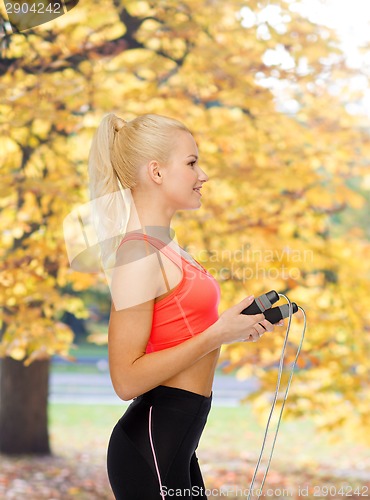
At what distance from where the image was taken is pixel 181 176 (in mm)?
1154

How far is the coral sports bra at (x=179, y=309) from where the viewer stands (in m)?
1.10

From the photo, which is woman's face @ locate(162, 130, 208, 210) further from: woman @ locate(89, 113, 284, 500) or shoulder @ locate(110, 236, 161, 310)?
shoulder @ locate(110, 236, 161, 310)

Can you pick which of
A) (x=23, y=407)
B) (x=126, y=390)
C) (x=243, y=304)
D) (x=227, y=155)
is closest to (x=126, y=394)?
(x=126, y=390)

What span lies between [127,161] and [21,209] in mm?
2081

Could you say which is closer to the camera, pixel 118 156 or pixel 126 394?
pixel 126 394

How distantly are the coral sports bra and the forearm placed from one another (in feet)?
0.16

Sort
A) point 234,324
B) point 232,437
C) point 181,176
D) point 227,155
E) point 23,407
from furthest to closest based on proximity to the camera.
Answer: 1. point 232,437
2. point 23,407
3. point 227,155
4. point 181,176
5. point 234,324

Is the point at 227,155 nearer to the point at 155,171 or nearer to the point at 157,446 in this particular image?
the point at 155,171

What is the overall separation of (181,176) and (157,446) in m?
0.44

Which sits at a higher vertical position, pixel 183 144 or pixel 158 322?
pixel 183 144

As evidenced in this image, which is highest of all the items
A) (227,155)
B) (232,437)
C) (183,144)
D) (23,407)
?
(183,144)

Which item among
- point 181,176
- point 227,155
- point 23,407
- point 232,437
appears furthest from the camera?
point 232,437

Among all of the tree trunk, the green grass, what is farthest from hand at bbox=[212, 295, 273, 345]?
the green grass

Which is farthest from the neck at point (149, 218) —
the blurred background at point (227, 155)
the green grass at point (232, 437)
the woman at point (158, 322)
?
the green grass at point (232, 437)
